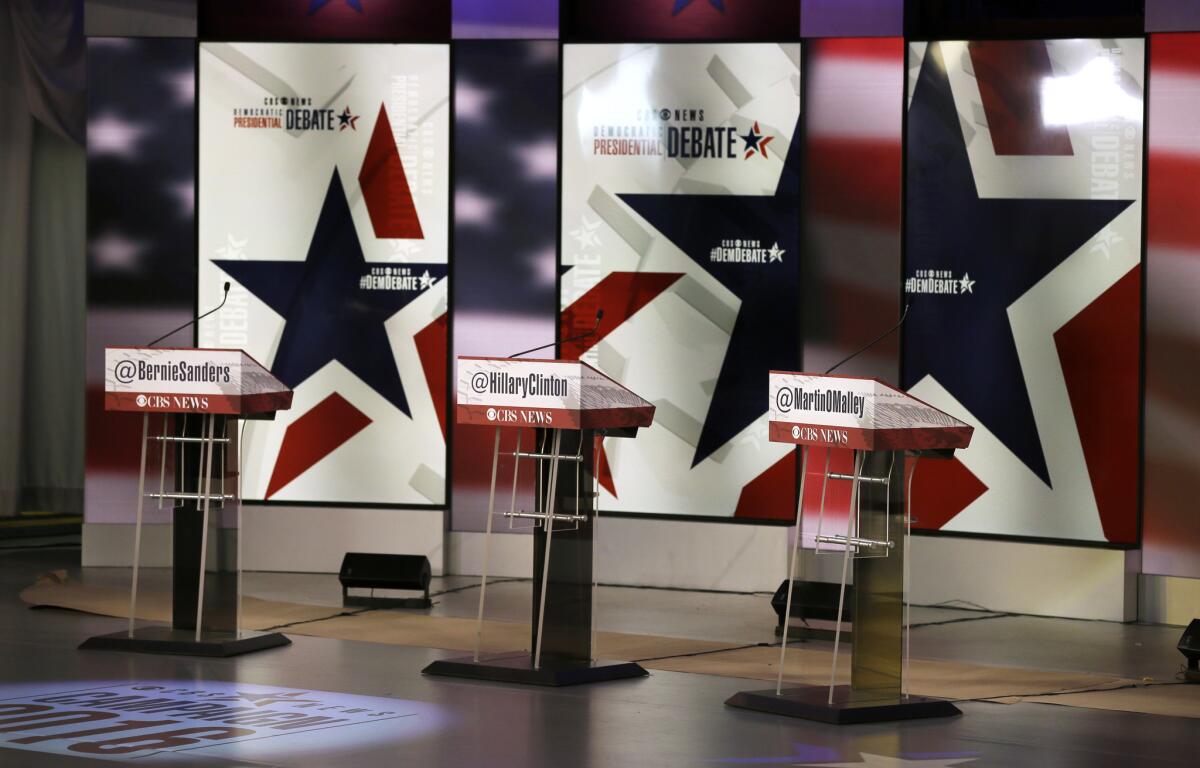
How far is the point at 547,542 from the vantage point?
7.21 metres

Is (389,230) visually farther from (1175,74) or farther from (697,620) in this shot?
(1175,74)

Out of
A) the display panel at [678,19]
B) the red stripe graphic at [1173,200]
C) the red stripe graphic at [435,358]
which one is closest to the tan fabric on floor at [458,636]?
the red stripe graphic at [435,358]

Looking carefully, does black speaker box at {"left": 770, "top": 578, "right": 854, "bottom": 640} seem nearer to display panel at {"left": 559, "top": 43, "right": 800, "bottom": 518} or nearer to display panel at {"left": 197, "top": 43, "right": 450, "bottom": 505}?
display panel at {"left": 559, "top": 43, "right": 800, "bottom": 518}

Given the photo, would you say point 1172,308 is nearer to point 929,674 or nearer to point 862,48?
point 862,48

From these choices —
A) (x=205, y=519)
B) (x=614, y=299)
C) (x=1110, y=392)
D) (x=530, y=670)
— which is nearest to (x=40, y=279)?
(x=614, y=299)

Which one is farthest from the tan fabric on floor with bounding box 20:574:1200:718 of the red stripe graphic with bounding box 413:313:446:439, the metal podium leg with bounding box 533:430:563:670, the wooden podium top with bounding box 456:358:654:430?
the red stripe graphic with bounding box 413:313:446:439

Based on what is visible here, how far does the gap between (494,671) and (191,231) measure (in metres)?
4.76

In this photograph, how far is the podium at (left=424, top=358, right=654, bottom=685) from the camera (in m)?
7.14

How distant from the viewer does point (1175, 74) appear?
936cm

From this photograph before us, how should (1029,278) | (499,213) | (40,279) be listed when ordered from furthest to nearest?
(40,279) < (499,213) < (1029,278)

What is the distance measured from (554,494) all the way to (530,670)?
2.48ft

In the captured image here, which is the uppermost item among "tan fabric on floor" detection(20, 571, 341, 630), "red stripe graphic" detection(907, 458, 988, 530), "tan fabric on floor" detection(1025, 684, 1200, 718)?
"red stripe graphic" detection(907, 458, 988, 530)

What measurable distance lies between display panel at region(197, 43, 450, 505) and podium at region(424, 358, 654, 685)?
11.4 feet

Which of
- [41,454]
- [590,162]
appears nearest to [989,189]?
Result: [590,162]
